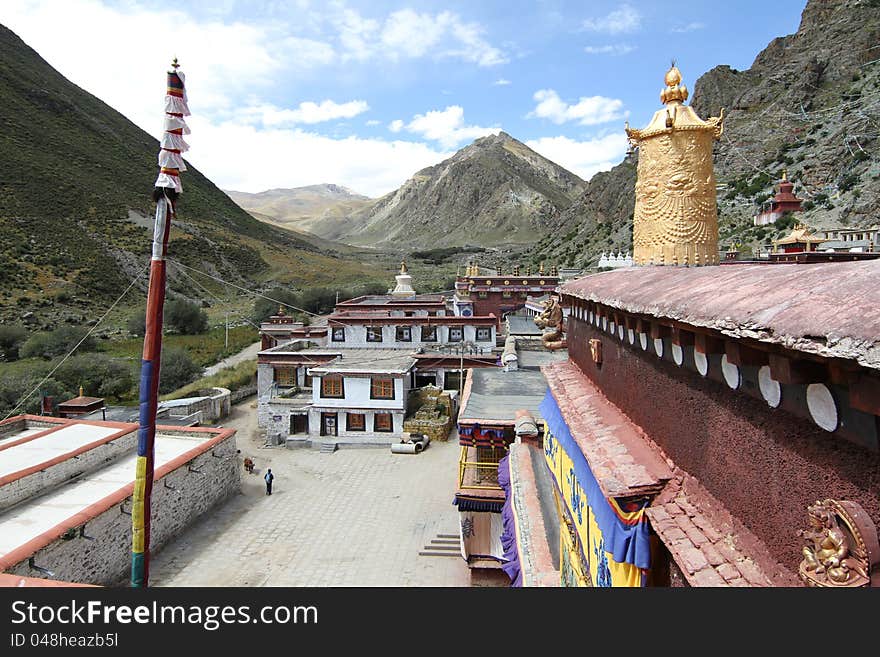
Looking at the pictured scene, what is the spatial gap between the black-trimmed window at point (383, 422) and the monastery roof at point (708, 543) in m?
22.7

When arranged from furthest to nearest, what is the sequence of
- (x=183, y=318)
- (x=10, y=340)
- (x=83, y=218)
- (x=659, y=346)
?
(x=83, y=218) → (x=183, y=318) → (x=10, y=340) → (x=659, y=346)

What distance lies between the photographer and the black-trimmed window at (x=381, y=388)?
989 inches

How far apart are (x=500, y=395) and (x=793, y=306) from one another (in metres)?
12.2

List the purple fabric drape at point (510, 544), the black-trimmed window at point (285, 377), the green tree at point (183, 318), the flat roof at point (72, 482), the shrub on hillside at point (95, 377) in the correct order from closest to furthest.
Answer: the purple fabric drape at point (510, 544), the flat roof at point (72, 482), the black-trimmed window at point (285, 377), the shrub on hillside at point (95, 377), the green tree at point (183, 318)

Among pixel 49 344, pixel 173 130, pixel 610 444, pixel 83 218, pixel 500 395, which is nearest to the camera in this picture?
pixel 610 444

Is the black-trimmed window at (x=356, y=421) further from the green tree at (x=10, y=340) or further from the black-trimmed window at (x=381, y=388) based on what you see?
the green tree at (x=10, y=340)

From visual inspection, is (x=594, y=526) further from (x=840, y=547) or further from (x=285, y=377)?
(x=285, y=377)

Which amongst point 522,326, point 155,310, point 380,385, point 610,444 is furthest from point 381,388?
point 610,444

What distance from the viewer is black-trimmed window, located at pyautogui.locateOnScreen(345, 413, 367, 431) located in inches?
1013

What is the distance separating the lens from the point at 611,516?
146 inches

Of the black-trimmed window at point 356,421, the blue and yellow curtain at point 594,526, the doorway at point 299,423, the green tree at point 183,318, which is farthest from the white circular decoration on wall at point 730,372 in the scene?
the green tree at point 183,318

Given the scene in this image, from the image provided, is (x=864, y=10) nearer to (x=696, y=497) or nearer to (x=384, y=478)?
(x=384, y=478)

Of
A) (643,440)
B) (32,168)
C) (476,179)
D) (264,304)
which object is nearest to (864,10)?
(264,304)

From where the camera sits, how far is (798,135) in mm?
64625
